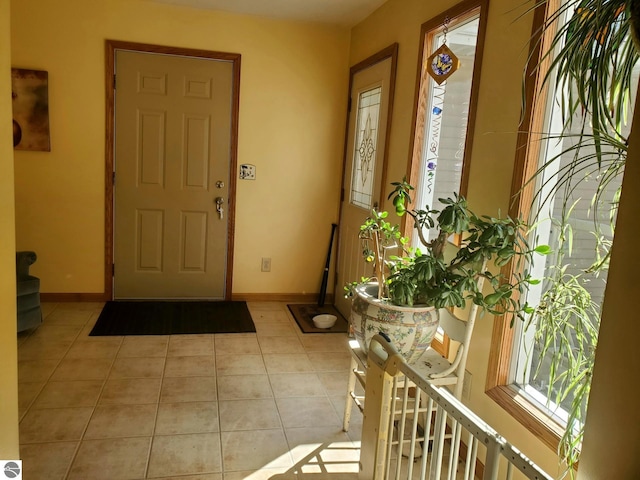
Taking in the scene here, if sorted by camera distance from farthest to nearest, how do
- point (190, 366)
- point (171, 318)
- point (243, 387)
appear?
1. point (171, 318)
2. point (190, 366)
3. point (243, 387)

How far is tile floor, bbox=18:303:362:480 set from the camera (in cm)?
235

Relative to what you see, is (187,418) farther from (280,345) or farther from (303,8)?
(303,8)

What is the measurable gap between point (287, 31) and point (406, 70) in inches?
62.0

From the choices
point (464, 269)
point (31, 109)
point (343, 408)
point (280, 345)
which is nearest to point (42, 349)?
point (280, 345)

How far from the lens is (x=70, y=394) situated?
289cm

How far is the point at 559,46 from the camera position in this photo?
206 cm

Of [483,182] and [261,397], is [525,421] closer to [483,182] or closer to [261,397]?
[483,182]

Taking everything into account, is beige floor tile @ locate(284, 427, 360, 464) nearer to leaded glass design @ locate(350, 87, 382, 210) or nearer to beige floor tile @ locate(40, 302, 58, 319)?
leaded glass design @ locate(350, 87, 382, 210)

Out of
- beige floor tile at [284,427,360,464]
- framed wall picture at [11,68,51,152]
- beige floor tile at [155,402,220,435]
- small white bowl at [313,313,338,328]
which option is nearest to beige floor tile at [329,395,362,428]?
beige floor tile at [284,427,360,464]

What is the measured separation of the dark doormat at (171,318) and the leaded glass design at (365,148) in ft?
4.52

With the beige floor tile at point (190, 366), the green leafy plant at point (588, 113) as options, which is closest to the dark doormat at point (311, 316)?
the beige floor tile at point (190, 366)

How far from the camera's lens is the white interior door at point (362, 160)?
12.4 feet

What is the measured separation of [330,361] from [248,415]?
911 millimetres

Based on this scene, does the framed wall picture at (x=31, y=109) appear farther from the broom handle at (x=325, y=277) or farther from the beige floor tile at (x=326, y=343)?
the beige floor tile at (x=326, y=343)
